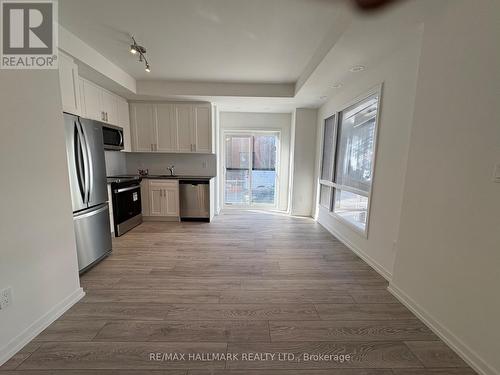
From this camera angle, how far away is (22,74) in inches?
54.8

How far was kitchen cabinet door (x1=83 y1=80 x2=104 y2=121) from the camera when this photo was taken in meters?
3.04

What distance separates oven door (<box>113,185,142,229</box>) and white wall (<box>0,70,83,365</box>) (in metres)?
1.68

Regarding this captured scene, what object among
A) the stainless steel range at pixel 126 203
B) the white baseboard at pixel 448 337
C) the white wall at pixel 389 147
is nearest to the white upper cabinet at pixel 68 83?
the stainless steel range at pixel 126 203

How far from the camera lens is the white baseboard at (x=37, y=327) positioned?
133 cm

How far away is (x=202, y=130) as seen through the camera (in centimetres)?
432

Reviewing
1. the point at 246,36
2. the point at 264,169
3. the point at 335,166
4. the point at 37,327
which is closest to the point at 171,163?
the point at 264,169

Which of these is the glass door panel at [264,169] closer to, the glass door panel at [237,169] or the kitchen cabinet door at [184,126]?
the glass door panel at [237,169]

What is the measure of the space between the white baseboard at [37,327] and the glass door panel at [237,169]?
13.2 feet

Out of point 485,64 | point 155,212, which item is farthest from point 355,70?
point 155,212

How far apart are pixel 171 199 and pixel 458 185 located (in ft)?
13.5

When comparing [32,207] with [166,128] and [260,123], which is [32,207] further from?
[260,123]

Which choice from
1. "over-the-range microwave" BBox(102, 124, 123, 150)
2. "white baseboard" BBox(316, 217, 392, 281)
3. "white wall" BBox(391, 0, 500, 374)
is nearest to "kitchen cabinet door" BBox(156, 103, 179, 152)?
"over-the-range microwave" BBox(102, 124, 123, 150)

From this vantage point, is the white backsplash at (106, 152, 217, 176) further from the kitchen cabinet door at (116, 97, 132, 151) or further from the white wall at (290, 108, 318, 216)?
the white wall at (290, 108, 318, 216)

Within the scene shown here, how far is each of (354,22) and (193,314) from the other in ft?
9.16
